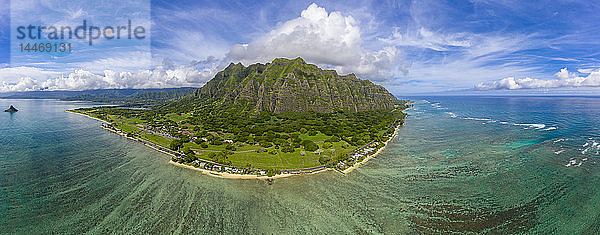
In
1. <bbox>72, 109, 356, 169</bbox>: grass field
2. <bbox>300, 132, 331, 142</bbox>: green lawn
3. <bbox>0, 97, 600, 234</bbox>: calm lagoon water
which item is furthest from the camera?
<bbox>300, 132, 331, 142</bbox>: green lawn

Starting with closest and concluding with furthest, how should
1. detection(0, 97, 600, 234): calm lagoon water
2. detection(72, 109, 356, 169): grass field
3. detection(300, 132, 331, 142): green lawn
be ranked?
detection(0, 97, 600, 234): calm lagoon water, detection(72, 109, 356, 169): grass field, detection(300, 132, 331, 142): green lawn

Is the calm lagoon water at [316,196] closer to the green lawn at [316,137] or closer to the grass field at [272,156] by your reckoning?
the grass field at [272,156]

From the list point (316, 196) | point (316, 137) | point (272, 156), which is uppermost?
point (316, 137)

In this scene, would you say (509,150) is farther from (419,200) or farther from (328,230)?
(328,230)

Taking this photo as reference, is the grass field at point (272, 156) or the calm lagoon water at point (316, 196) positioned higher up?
the grass field at point (272, 156)

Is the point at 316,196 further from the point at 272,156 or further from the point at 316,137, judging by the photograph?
the point at 316,137

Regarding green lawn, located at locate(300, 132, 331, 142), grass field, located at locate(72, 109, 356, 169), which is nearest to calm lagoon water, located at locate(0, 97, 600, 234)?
grass field, located at locate(72, 109, 356, 169)

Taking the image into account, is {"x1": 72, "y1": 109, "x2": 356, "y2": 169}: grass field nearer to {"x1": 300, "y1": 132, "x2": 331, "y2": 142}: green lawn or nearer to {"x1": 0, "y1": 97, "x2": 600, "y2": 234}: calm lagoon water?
{"x1": 0, "y1": 97, "x2": 600, "y2": 234}: calm lagoon water

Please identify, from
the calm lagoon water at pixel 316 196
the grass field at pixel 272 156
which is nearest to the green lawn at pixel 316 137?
the grass field at pixel 272 156

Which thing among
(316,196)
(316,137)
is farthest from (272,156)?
(316,137)
